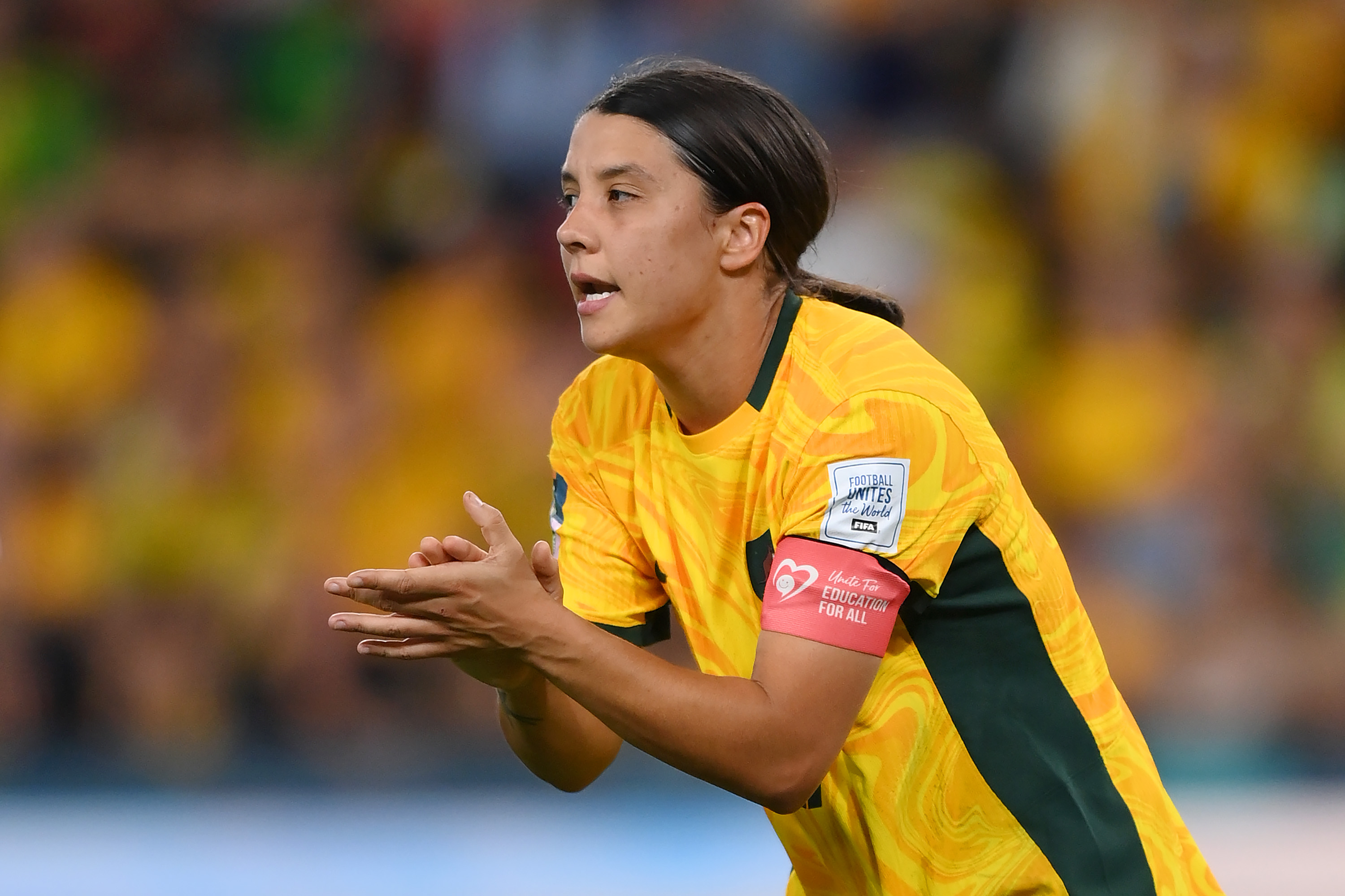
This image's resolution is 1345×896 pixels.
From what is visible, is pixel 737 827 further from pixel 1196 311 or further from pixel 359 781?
pixel 1196 311

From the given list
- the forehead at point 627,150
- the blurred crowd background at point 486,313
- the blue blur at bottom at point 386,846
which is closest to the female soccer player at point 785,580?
the forehead at point 627,150

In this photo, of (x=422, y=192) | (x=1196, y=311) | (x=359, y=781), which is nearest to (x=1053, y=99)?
(x=1196, y=311)

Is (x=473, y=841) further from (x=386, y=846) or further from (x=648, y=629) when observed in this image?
(x=648, y=629)

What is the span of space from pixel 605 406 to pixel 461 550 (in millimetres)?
680

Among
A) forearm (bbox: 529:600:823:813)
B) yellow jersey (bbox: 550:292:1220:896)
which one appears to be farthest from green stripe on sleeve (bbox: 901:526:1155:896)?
forearm (bbox: 529:600:823:813)

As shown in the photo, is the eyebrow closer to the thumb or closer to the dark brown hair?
the dark brown hair

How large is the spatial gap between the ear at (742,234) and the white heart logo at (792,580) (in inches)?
20.9

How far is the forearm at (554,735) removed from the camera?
7.79 ft

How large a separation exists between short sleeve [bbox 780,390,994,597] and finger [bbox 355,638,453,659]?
0.50 meters

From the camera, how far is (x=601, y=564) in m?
2.52

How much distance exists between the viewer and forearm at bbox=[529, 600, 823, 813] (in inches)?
77.5

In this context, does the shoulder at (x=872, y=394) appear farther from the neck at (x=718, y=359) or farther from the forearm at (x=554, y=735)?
Result: the forearm at (x=554, y=735)

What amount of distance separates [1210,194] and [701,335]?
4586mm

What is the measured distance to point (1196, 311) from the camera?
6.15 meters
